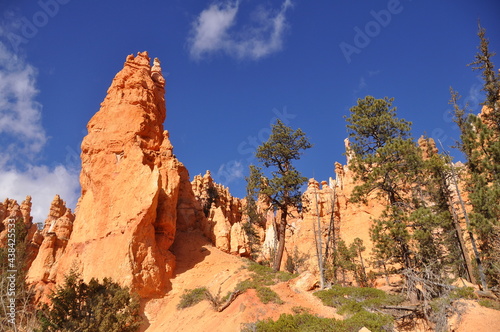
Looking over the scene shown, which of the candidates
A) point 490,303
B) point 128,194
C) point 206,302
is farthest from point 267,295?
point 128,194

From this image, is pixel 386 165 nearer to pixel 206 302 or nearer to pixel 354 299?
pixel 354 299

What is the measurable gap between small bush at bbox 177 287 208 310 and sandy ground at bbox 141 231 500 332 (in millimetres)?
400

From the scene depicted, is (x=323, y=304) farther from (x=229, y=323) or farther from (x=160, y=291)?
(x=160, y=291)

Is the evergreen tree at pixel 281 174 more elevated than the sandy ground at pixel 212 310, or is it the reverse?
the evergreen tree at pixel 281 174

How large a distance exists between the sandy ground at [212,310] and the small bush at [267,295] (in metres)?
0.25

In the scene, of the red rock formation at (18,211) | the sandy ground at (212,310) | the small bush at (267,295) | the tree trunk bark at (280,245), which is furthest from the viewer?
the red rock formation at (18,211)

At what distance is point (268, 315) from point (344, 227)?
142 ft

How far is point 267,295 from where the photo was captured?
17688 mm

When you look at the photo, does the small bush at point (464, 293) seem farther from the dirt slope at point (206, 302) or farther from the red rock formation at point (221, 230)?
the red rock formation at point (221, 230)

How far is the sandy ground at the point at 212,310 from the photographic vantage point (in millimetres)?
15648

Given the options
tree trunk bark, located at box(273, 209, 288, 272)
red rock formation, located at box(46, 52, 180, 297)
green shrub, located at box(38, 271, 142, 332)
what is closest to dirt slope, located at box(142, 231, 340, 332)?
red rock formation, located at box(46, 52, 180, 297)

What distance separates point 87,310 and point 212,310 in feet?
20.9

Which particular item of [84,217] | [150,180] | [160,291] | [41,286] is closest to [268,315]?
[160,291]

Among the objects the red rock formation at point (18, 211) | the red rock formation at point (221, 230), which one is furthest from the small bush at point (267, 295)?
the red rock formation at point (18, 211)
